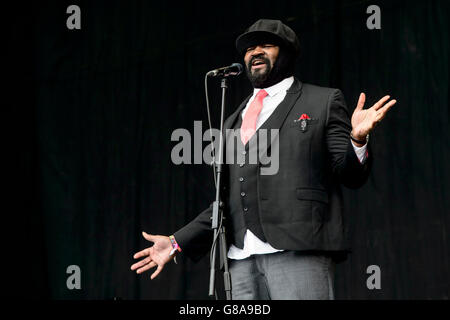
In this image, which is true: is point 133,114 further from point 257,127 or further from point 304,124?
point 304,124

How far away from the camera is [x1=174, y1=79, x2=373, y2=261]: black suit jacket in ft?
7.55

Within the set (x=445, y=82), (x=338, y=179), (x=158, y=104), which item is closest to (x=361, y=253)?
(x=445, y=82)

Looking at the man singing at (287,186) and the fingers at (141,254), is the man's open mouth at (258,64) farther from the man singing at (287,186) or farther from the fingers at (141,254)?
the fingers at (141,254)

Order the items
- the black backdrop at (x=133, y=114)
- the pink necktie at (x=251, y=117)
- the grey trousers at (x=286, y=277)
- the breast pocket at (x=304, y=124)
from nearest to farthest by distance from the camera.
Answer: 1. the grey trousers at (x=286, y=277)
2. the breast pocket at (x=304, y=124)
3. the pink necktie at (x=251, y=117)
4. the black backdrop at (x=133, y=114)

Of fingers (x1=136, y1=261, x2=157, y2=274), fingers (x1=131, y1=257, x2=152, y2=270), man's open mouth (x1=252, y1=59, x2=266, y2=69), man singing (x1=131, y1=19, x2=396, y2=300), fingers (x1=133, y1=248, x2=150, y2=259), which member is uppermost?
man's open mouth (x1=252, y1=59, x2=266, y2=69)

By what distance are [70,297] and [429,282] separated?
8.30 ft

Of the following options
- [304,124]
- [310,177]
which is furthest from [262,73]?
[310,177]

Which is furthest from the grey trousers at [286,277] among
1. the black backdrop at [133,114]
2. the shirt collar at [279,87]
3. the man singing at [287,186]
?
the black backdrop at [133,114]

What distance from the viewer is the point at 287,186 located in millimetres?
2377

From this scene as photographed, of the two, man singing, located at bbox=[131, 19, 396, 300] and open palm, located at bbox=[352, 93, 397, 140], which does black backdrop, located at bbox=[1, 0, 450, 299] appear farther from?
open palm, located at bbox=[352, 93, 397, 140]

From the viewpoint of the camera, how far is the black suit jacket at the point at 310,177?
90.7 inches

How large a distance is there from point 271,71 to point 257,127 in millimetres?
258

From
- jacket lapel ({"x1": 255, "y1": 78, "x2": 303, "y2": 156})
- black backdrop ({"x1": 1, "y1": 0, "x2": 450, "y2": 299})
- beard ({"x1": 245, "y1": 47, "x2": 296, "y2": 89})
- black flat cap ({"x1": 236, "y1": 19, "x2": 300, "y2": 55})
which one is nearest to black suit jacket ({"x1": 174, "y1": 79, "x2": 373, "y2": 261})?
jacket lapel ({"x1": 255, "y1": 78, "x2": 303, "y2": 156})

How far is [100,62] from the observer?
15.7ft
